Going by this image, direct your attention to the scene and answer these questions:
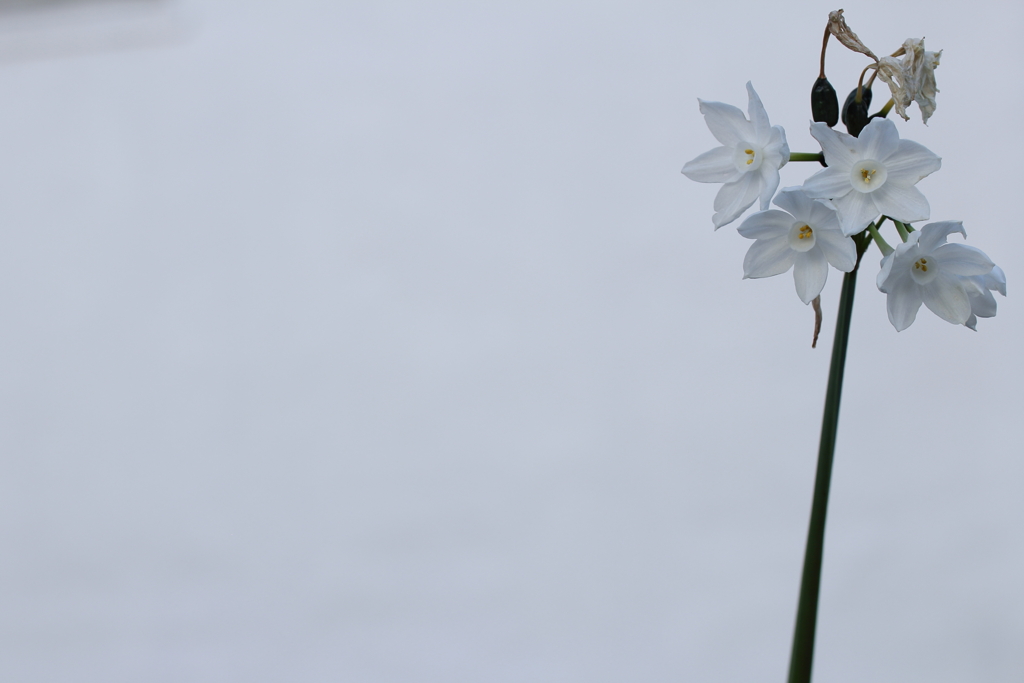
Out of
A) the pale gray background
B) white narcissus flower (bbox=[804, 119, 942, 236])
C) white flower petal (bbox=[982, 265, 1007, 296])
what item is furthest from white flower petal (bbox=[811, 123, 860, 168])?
the pale gray background

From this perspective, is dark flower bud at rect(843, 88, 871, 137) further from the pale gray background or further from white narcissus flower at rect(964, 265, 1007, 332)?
the pale gray background

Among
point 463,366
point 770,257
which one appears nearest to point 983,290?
point 770,257

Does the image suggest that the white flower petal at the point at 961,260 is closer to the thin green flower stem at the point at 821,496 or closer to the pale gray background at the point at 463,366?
the thin green flower stem at the point at 821,496

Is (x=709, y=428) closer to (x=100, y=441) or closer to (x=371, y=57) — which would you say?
(x=371, y=57)

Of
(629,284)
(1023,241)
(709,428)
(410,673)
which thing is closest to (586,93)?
(629,284)

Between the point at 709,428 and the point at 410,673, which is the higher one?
the point at 709,428
